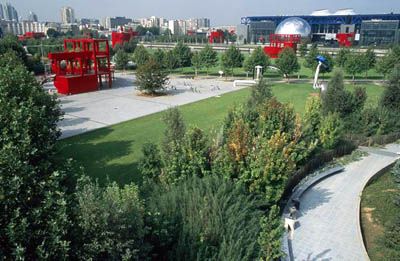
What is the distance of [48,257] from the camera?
5.13 meters

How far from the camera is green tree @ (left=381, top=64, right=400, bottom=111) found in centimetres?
2161

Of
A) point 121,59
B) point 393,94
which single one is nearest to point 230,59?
point 121,59

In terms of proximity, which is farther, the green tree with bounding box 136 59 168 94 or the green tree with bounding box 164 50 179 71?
the green tree with bounding box 164 50 179 71

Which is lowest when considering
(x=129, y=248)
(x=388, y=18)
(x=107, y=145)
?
(x=107, y=145)

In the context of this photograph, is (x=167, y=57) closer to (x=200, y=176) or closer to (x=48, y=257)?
(x=200, y=176)

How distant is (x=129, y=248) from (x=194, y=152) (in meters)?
5.34

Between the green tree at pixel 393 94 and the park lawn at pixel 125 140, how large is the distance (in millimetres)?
6307

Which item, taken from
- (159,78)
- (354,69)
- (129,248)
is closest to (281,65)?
(354,69)

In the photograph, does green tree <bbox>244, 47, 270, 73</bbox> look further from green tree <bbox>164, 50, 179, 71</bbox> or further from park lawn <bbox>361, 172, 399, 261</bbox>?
park lawn <bbox>361, 172, 399, 261</bbox>

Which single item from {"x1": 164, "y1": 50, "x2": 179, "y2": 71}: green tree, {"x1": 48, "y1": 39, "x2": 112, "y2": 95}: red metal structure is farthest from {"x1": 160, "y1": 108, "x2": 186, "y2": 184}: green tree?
{"x1": 164, "y1": 50, "x2": 179, "y2": 71}: green tree

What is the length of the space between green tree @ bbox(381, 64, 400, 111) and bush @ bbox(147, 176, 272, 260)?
55.6 feet

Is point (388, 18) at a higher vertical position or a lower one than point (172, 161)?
higher

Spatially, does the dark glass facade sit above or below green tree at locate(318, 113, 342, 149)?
above

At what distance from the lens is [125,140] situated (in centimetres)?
1978
